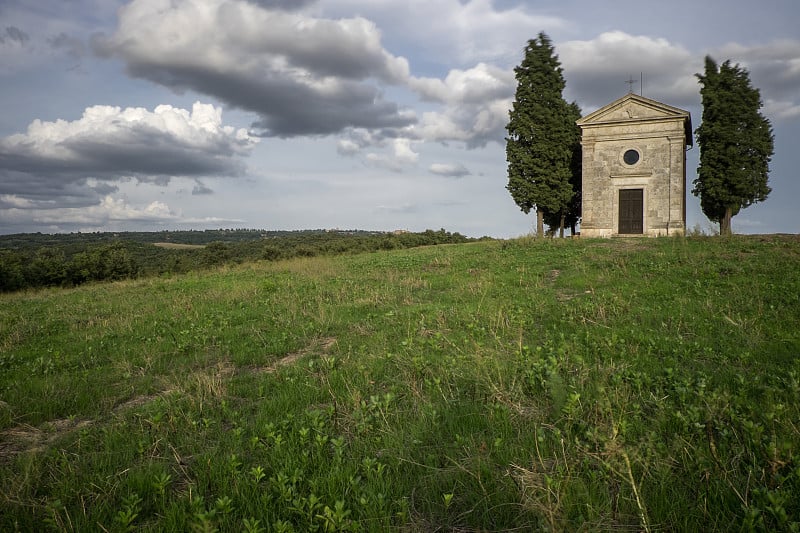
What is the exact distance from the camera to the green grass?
2.77 meters

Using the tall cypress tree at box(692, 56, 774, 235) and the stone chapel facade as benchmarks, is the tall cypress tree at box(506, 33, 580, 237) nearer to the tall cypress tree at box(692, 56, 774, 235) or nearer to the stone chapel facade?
the stone chapel facade

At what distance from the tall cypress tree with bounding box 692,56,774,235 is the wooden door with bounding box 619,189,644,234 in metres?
4.65

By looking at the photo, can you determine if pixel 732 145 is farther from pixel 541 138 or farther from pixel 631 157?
pixel 541 138

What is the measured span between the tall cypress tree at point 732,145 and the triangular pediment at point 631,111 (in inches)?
103

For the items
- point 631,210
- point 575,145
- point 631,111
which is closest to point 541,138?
point 575,145

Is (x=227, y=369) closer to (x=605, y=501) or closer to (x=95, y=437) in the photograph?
(x=95, y=437)

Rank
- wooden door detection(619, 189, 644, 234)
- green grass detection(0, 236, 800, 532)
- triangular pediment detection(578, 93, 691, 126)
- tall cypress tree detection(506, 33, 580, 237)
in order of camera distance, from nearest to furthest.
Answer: green grass detection(0, 236, 800, 532)
triangular pediment detection(578, 93, 691, 126)
wooden door detection(619, 189, 644, 234)
tall cypress tree detection(506, 33, 580, 237)

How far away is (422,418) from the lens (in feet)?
13.2

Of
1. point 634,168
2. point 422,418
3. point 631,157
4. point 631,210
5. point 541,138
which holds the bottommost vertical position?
point 422,418

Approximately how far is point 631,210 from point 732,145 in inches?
284

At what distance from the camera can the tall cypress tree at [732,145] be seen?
2550cm

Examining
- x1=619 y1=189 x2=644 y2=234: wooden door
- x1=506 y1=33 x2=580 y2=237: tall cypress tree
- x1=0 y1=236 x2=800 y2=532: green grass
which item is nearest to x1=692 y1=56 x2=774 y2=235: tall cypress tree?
x1=619 y1=189 x2=644 y2=234: wooden door

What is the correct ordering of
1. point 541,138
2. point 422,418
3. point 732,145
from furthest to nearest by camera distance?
point 541,138 < point 732,145 < point 422,418

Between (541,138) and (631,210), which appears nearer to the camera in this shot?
(631,210)
